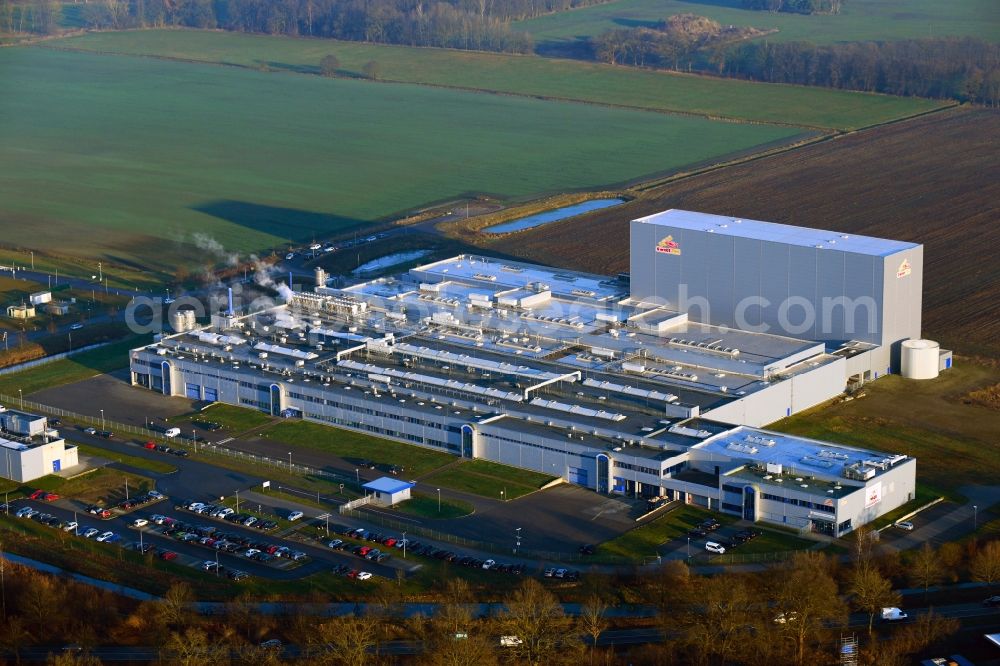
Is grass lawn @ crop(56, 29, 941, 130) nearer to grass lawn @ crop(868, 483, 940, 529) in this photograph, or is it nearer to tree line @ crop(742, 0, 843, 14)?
tree line @ crop(742, 0, 843, 14)

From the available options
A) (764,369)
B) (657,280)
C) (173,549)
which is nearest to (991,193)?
(657,280)

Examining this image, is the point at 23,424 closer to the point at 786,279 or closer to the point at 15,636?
the point at 15,636

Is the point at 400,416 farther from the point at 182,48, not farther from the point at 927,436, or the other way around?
the point at 182,48

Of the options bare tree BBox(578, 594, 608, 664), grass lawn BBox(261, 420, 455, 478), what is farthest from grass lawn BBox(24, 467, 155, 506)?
bare tree BBox(578, 594, 608, 664)

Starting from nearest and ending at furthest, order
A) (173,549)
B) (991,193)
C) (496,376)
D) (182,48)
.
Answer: (173,549)
(496,376)
(991,193)
(182,48)

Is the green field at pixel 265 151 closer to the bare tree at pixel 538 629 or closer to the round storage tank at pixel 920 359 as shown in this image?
the round storage tank at pixel 920 359

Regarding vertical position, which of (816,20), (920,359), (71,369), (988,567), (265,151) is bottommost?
(988,567)

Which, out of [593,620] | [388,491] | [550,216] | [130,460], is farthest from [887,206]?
[593,620]
